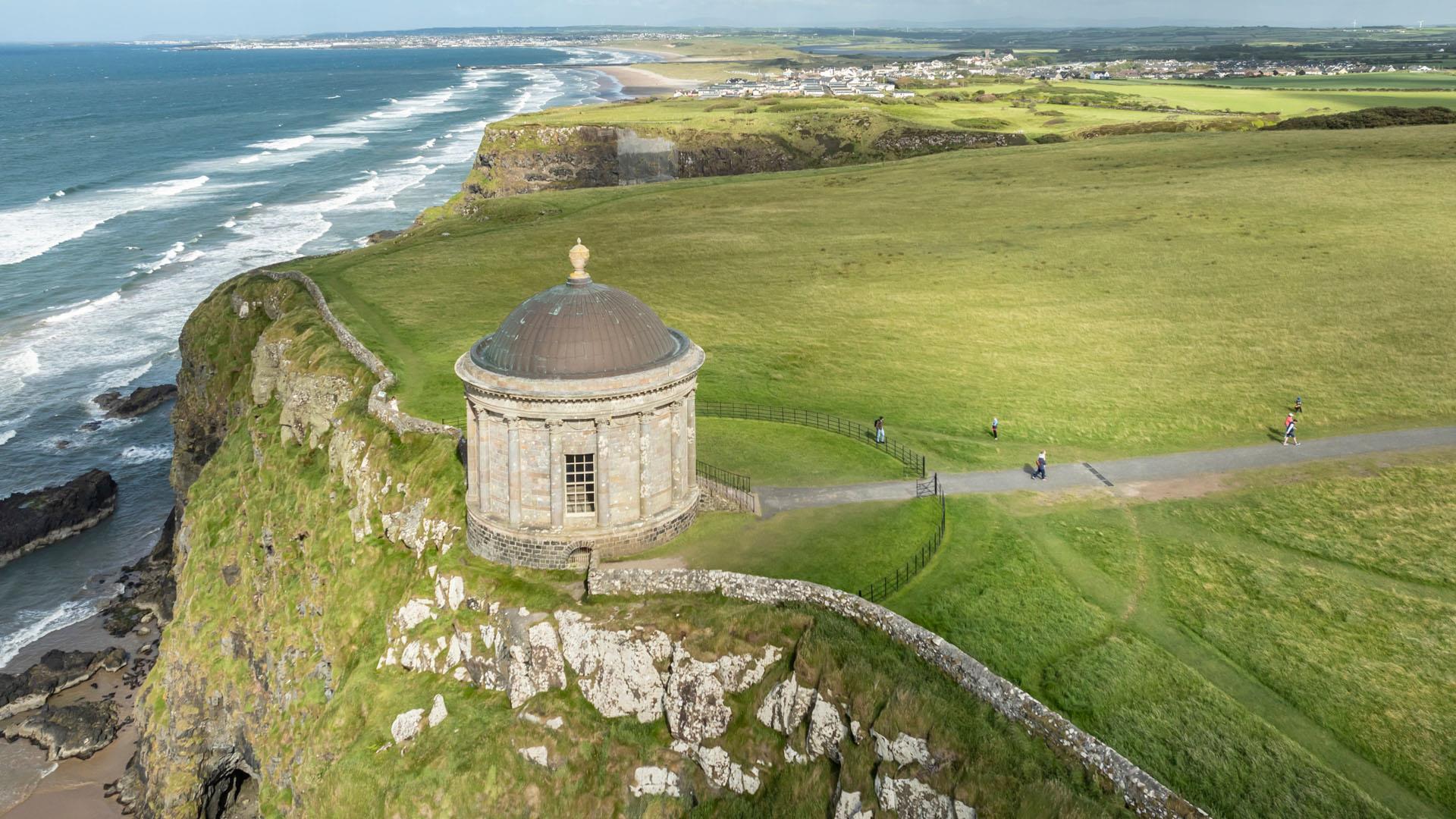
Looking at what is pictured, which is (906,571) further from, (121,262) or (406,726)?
(121,262)

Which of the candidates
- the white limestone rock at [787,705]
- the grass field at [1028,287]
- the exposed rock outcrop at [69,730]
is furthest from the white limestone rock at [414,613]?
the exposed rock outcrop at [69,730]

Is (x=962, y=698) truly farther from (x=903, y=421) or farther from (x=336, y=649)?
(x=336, y=649)

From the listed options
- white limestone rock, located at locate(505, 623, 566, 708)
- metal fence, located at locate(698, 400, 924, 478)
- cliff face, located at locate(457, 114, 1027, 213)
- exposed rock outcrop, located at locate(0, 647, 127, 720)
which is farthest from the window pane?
cliff face, located at locate(457, 114, 1027, 213)

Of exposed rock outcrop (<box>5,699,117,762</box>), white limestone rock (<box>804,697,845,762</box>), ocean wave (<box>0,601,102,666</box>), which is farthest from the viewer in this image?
ocean wave (<box>0,601,102,666</box>)

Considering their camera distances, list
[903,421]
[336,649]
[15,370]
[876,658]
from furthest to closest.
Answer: [15,370]
[903,421]
[336,649]
[876,658]

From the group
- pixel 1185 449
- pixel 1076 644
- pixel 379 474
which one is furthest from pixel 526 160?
pixel 1076 644

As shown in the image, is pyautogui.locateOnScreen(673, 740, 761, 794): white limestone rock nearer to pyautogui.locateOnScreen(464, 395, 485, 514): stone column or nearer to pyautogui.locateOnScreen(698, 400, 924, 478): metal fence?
pyautogui.locateOnScreen(464, 395, 485, 514): stone column
